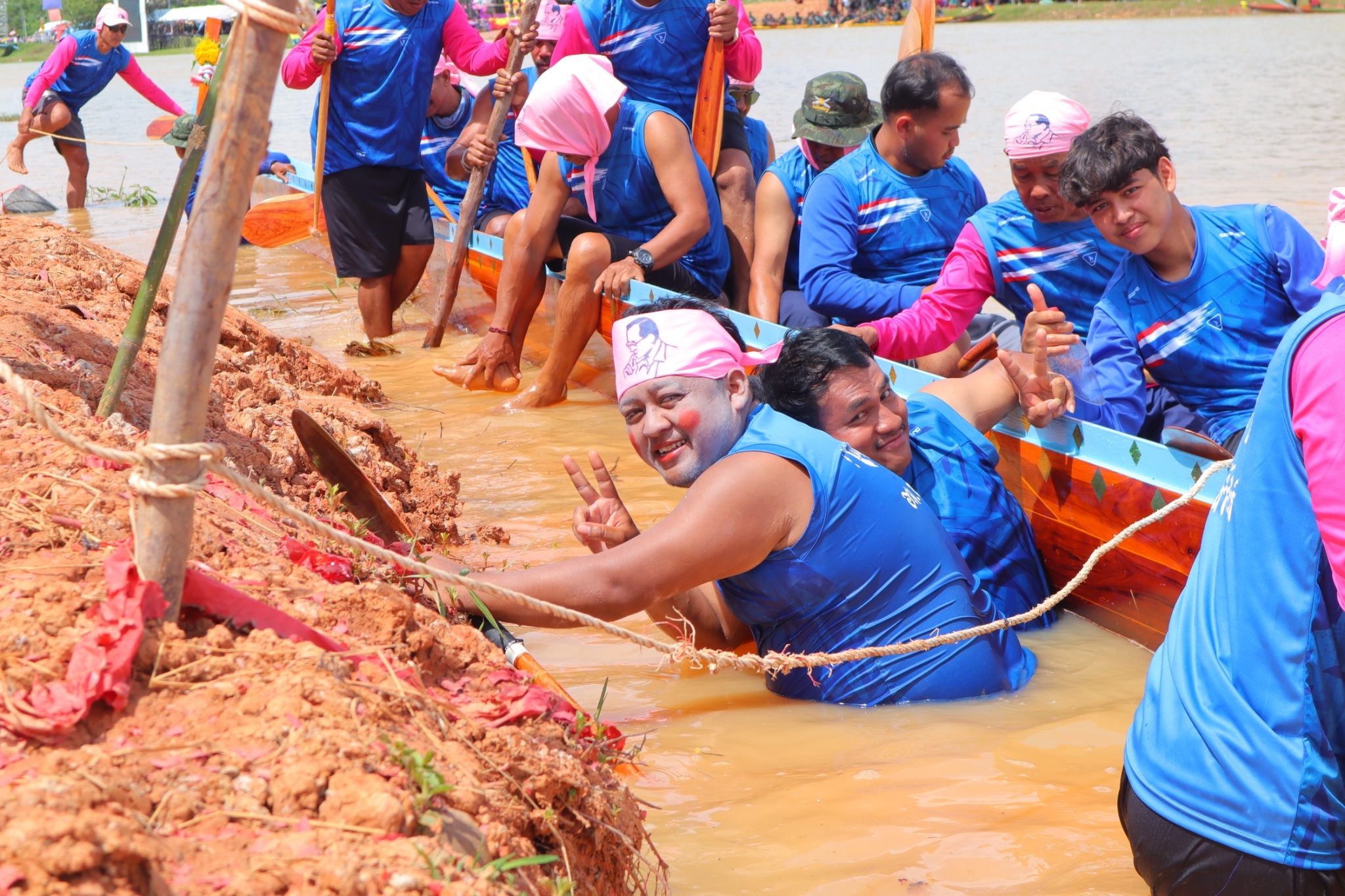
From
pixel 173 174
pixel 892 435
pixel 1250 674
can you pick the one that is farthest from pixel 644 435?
pixel 173 174

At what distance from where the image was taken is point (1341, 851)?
1671 millimetres

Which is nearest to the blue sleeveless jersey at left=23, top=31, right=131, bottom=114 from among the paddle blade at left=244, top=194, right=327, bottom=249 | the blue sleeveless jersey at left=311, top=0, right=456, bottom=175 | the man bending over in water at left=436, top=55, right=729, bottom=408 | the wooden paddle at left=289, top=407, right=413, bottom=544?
the paddle blade at left=244, top=194, right=327, bottom=249

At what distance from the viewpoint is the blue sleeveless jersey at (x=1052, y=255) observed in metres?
3.84

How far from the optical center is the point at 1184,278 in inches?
129

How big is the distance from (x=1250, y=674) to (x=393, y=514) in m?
1.99

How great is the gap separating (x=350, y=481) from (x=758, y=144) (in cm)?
451

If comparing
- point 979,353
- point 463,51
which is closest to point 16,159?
point 463,51

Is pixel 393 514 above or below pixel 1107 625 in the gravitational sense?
above

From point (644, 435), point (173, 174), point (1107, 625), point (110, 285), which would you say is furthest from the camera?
point (173, 174)

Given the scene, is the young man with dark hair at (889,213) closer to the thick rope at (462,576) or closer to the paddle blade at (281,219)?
the thick rope at (462,576)

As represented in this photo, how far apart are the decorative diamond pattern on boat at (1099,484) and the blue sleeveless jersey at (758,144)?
12.3ft

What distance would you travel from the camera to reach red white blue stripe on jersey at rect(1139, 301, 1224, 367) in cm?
327

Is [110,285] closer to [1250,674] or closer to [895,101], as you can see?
[895,101]

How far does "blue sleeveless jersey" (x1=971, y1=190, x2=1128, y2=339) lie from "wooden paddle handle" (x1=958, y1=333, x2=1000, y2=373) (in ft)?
0.78
